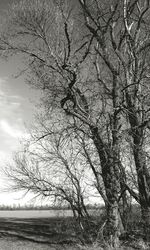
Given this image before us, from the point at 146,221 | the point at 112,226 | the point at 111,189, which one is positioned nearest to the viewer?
the point at 146,221

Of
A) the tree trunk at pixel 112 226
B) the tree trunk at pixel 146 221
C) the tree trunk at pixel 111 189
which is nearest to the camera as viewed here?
the tree trunk at pixel 146 221

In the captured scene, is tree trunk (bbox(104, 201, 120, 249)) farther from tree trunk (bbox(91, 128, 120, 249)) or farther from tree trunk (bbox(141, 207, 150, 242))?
tree trunk (bbox(141, 207, 150, 242))

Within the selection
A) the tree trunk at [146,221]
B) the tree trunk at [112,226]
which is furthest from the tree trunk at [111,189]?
the tree trunk at [146,221]

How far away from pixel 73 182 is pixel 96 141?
404 centimetres

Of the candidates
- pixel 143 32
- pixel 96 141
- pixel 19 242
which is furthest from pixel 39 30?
pixel 19 242

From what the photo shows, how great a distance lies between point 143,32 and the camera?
12977 mm

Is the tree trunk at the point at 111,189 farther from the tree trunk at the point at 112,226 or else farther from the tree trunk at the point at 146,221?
the tree trunk at the point at 146,221

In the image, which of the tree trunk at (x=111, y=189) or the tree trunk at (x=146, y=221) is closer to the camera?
the tree trunk at (x=146, y=221)

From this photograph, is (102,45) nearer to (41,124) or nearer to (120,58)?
(120,58)

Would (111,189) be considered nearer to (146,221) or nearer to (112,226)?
(112,226)

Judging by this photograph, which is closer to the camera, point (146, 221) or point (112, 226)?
point (146, 221)

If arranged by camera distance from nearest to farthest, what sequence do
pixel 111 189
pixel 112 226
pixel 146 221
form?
pixel 146 221 < pixel 112 226 < pixel 111 189

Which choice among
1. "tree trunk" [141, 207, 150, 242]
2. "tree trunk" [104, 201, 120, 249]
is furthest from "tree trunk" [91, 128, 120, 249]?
"tree trunk" [141, 207, 150, 242]

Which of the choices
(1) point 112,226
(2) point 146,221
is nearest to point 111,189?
(1) point 112,226
